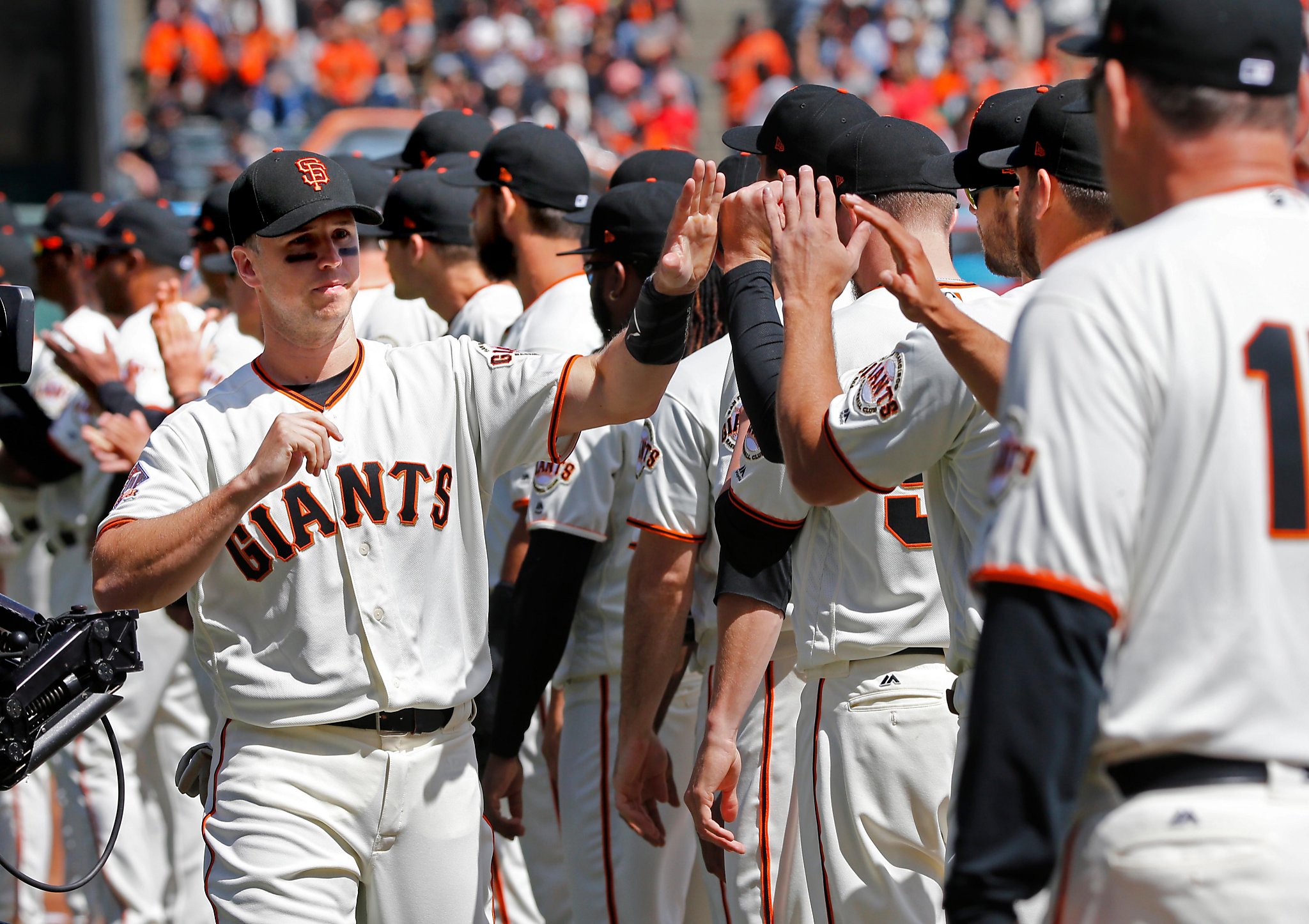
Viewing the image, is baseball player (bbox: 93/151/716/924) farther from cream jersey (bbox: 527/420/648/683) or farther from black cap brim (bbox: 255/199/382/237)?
cream jersey (bbox: 527/420/648/683)

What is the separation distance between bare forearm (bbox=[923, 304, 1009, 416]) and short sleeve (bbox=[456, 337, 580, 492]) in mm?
1047

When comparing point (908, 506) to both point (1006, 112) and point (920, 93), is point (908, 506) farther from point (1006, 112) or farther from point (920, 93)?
point (920, 93)

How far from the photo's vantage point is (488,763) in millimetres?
→ 4242

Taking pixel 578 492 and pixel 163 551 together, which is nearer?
pixel 163 551

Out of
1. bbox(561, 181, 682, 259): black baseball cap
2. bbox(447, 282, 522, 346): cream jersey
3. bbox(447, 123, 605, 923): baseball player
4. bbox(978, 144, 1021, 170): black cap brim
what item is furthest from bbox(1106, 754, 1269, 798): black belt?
bbox(447, 282, 522, 346): cream jersey

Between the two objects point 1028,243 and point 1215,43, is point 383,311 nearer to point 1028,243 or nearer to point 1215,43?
point 1028,243

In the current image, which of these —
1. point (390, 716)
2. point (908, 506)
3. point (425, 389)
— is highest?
point (425, 389)

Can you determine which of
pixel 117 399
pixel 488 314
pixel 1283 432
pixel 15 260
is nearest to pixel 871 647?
pixel 1283 432

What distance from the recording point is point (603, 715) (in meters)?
4.50

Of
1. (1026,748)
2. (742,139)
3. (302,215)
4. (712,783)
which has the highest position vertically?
(742,139)

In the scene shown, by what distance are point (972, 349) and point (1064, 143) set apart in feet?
1.68

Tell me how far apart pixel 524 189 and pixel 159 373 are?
1881 millimetres

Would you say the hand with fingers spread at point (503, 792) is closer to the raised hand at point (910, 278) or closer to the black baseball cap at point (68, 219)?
the raised hand at point (910, 278)

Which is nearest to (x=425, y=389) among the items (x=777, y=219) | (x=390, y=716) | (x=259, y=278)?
(x=259, y=278)
